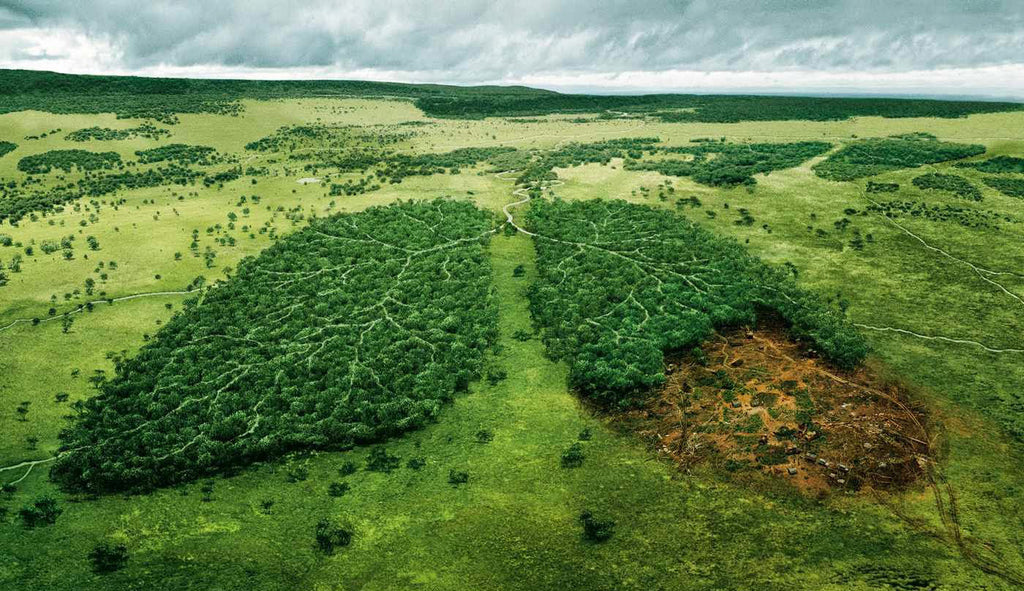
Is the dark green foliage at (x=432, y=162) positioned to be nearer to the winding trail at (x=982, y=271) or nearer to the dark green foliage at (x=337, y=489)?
the winding trail at (x=982, y=271)

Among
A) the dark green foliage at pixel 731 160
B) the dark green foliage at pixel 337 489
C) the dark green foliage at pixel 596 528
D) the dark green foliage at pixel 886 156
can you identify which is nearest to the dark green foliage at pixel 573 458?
the dark green foliage at pixel 596 528

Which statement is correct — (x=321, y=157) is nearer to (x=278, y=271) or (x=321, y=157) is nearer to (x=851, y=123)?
(x=278, y=271)

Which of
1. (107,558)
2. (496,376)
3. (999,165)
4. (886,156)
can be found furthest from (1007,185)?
(107,558)

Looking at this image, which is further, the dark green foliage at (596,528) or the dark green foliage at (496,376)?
the dark green foliage at (496,376)

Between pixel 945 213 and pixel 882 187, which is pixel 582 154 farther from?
pixel 945 213

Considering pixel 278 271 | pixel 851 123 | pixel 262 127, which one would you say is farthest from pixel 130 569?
pixel 851 123

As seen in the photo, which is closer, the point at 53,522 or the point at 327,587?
the point at 327,587

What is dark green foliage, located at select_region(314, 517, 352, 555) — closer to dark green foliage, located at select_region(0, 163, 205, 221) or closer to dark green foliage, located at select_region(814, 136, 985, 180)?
dark green foliage, located at select_region(0, 163, 205, 221)
